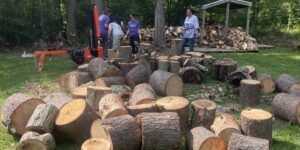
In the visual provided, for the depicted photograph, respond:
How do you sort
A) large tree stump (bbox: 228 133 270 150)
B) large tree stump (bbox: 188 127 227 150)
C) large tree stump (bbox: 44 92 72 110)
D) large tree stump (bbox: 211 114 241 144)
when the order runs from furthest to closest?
1. large tree stump (bbox: 44 92 72 110)
2. large tree stump (bbox: 211 114 241 144)
3. large tree stump (bbox: 188 127 227 150)
4. large tree stump (bbox: 228 133 270 150)

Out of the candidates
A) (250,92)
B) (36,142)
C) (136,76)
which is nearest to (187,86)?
(136,76)

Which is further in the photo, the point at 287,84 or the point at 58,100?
the point at 287,84

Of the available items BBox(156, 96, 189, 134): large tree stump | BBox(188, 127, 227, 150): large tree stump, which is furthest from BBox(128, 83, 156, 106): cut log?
BBox(188, 127, 227, 150): large tree stump

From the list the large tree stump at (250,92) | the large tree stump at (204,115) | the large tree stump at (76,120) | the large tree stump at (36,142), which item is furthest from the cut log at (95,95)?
the large tree stump at (250,92)

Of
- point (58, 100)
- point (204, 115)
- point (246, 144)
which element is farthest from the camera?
point (58, 100)

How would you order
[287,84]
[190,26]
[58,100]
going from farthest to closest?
[190,26]
[287,84]
[58,100]

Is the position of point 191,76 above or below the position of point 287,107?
above

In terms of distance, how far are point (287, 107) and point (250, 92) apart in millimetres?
1098

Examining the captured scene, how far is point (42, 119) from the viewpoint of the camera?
5664 mm

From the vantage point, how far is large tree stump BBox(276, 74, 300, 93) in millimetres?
8445

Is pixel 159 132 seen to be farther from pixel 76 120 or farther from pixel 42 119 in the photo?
pixel 42 119

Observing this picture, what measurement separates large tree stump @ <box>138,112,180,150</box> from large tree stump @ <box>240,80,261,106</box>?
3.01m

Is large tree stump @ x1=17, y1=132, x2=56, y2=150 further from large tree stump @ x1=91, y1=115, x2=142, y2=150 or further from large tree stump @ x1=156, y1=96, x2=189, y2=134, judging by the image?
large tree stump @ x1=156, y1=96, x2=189, y2=134

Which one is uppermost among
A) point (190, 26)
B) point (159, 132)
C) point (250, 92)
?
point (190, 26)
